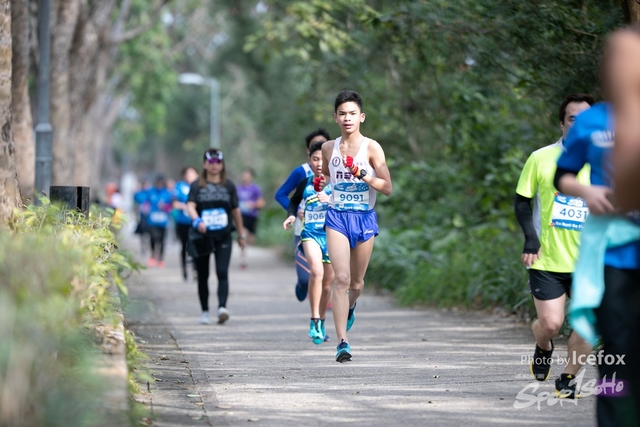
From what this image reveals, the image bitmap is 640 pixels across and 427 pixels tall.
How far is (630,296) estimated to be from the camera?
14.3 ft

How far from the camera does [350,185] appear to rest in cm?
861

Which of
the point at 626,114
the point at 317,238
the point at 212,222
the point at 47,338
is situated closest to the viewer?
the point at 626,114

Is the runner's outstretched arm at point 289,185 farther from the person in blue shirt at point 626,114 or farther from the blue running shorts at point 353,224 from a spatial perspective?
the person in blue shirt at point 626,114

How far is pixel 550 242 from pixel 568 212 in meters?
0.23

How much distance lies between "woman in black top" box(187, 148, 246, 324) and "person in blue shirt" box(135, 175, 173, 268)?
1032 cm

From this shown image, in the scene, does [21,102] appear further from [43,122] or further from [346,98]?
[346,98]

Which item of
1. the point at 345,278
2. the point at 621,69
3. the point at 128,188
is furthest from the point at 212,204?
the point at 128,188

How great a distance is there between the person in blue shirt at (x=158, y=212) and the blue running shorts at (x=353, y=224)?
1434cm

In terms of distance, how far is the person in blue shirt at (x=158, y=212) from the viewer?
22625 mm

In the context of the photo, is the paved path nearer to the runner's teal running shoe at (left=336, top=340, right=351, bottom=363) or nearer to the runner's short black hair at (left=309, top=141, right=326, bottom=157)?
the runner's teal running shoe at (left=336, top=340, right=351, bottom=363)

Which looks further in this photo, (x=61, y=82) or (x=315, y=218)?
(x=61, y=82)

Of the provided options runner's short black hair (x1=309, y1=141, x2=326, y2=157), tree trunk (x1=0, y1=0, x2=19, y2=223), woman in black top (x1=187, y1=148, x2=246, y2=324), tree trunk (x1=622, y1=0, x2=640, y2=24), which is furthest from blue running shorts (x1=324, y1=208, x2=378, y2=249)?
woman in black top (x1=187, y1=148, x2=246, y2=324)

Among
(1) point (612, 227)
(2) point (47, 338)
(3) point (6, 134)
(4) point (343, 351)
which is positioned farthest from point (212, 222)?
(1) point (612, 227)

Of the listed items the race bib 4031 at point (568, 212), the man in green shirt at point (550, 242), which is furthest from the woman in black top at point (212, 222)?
the race bib 4031 at point (568, 212)
